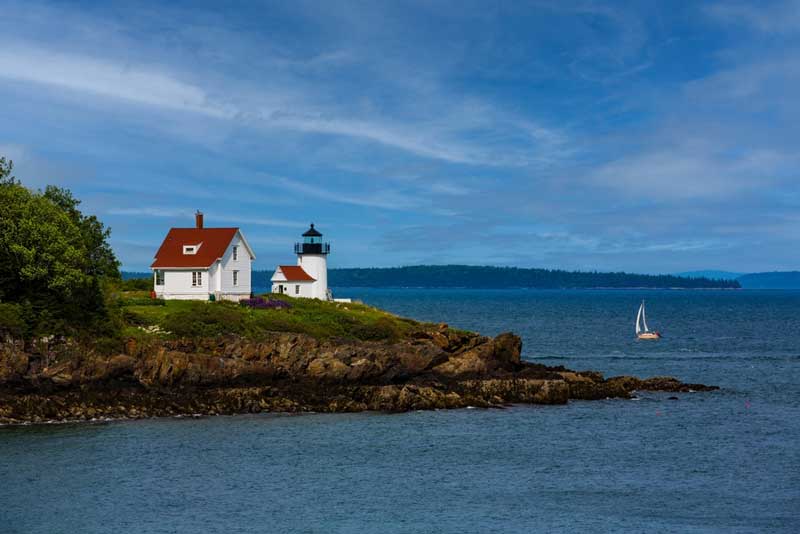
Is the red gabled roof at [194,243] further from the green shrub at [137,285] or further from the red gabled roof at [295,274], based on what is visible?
the red gabled roof at [295,274]

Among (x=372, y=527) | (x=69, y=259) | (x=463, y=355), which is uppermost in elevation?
(x=69, y=259)

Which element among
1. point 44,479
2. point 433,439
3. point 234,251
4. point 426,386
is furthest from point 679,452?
point 234,251

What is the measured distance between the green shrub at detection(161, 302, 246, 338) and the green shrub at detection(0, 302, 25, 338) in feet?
28.9

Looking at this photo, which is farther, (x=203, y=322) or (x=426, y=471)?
(x=203, y=322)

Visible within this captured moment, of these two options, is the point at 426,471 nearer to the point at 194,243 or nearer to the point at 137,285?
the point at 194,243

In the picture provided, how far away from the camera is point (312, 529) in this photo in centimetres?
2673

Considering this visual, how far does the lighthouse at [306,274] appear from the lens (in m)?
84.6

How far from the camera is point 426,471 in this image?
1347 inches

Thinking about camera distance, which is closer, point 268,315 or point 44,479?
point 44,479

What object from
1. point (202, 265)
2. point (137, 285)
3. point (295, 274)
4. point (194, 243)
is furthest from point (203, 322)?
point (295, 274)

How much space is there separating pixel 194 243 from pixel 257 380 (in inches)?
1049

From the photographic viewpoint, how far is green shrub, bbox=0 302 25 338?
4603 cm

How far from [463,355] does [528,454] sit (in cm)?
1747

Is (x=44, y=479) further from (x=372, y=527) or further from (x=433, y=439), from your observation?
(x=433, y=439)
